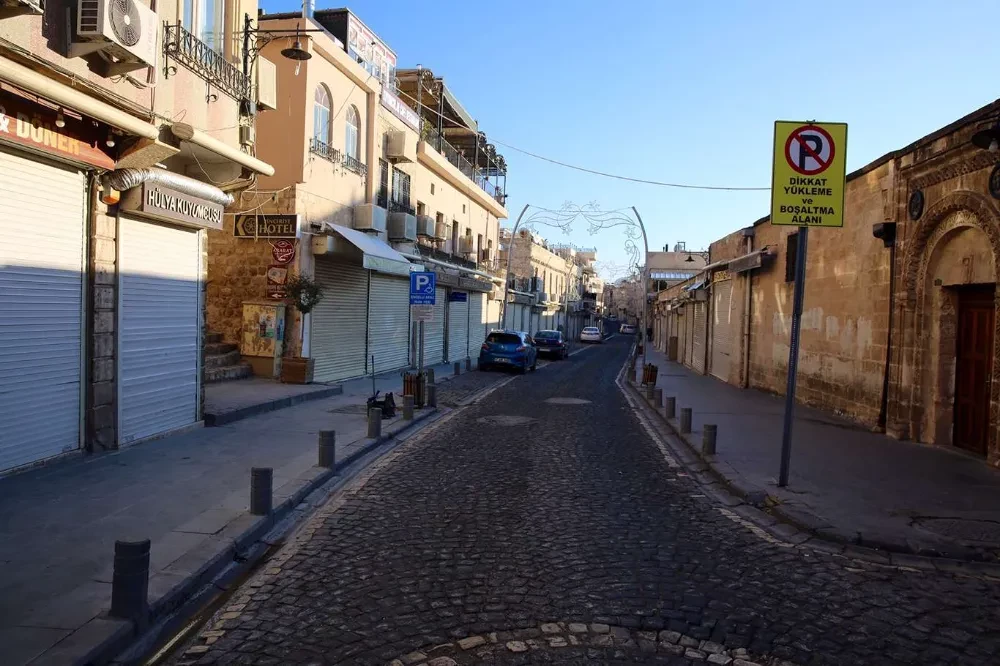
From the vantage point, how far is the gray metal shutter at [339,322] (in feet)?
60.2

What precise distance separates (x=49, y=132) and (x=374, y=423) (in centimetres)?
564

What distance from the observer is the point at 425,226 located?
82.1ft

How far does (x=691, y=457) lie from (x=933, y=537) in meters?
4.40

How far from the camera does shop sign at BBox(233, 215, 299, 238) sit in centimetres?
1708

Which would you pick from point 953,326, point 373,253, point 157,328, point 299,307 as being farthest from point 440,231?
point 953,326

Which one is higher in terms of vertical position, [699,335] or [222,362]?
[699,335]

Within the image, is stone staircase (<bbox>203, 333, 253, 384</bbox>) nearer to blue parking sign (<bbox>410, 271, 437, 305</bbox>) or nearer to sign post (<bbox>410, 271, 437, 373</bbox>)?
sign post (<bbox>410, 271, 437, 373</bbox>)

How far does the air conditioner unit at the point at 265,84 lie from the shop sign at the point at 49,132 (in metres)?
4.22

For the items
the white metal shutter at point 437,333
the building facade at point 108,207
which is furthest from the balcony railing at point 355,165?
the building facade at point 108,207

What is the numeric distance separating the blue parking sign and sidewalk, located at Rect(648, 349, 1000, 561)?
5.87 m

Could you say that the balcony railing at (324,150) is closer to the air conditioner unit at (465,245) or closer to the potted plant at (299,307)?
the potted plant at (299,307)

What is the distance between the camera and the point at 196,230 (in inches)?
435

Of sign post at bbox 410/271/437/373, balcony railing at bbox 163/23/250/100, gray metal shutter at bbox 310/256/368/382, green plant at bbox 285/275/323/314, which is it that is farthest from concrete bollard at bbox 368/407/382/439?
gray metal shutter at bbox 310/256/368/382

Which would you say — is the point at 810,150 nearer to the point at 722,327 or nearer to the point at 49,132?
the point at 49,132
